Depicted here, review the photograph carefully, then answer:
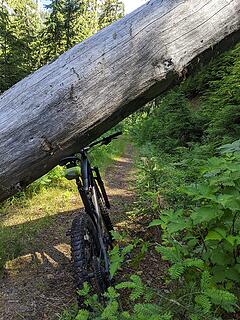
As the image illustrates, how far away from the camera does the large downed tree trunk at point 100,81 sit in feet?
7.14

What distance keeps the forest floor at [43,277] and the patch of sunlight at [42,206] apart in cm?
22

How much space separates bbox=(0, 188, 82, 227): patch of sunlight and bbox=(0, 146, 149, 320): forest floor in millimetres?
223

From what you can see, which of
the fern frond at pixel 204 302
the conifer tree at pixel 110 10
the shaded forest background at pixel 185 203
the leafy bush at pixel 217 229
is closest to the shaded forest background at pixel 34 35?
the shaded forest background at pixel 185 203

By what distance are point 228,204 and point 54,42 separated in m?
23.0

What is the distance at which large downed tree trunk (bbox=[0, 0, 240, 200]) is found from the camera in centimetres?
218

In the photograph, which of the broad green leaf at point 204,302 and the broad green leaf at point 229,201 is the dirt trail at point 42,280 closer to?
the broad green leaf at point 204,302

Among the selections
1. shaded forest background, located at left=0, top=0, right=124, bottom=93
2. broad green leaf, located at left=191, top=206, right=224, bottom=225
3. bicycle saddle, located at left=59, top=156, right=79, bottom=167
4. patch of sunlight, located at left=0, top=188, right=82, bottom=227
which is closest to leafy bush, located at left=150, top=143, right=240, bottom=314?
broad green leaf, located at left=191, top=206, right=224, bottom=225

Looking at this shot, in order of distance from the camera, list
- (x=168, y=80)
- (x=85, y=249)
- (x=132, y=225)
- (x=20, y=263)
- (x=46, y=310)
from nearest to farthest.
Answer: (x=168, y=80), (x=85, y=249), (x=46, y=310), (x=20, y=263), (x=132, y=225)

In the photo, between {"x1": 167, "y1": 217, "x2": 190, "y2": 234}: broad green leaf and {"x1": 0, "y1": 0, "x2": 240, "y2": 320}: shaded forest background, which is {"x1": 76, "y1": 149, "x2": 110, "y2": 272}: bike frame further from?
{"x1": 167, "y1": 217, "x2": 190, "y2": 234}: broad green leaf

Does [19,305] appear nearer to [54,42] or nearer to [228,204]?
[228,204]

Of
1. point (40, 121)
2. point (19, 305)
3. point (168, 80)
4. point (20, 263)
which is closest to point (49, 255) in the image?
point (20, 263)

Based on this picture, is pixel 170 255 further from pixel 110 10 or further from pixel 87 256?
pixel 110 10

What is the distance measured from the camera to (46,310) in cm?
317

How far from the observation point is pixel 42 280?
371cm
